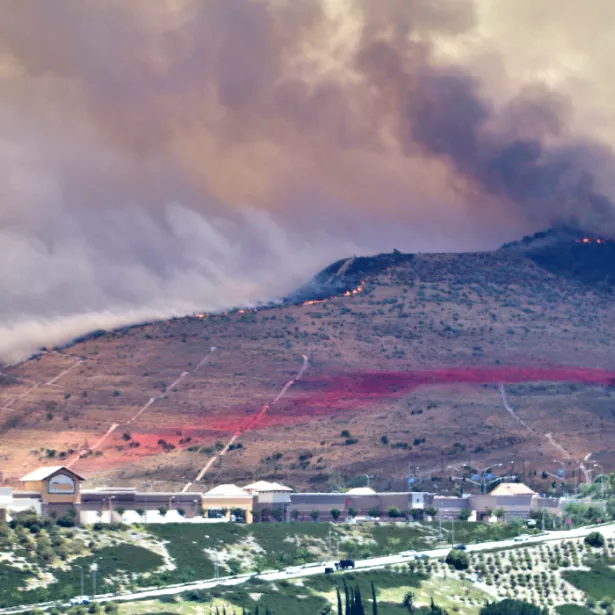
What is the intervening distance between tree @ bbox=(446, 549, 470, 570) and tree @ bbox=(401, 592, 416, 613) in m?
13.2

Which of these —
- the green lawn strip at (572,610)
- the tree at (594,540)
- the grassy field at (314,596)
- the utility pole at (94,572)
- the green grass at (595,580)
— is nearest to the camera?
the grassy field at (314,596)

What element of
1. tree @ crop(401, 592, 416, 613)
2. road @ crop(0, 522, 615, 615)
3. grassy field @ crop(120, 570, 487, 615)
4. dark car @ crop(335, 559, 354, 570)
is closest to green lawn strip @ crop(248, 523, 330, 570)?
road @ crop(0, 522, 615, 615)

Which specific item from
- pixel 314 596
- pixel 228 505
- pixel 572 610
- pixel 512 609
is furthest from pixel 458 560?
pixel 228 505

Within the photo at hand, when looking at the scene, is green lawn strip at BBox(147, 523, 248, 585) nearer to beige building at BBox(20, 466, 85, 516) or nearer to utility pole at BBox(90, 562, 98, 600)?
utility pole at BBox(90, 562, 98, 600)

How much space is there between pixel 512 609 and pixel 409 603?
8.66m

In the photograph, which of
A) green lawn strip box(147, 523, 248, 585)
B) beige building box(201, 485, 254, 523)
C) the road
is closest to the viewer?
the road

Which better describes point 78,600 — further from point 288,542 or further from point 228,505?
point 228,505

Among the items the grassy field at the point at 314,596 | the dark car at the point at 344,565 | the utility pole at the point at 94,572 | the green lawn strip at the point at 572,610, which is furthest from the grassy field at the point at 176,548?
the green lawn strip at the point at 572,610

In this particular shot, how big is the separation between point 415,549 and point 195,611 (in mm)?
38582

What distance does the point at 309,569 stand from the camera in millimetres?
161750

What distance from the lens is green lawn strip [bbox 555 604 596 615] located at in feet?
513

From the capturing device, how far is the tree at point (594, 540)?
178m

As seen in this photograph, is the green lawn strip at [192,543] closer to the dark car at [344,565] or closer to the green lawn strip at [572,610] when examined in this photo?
the dark car at [344,565]

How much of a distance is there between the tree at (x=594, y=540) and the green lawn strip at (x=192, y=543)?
3387cm
